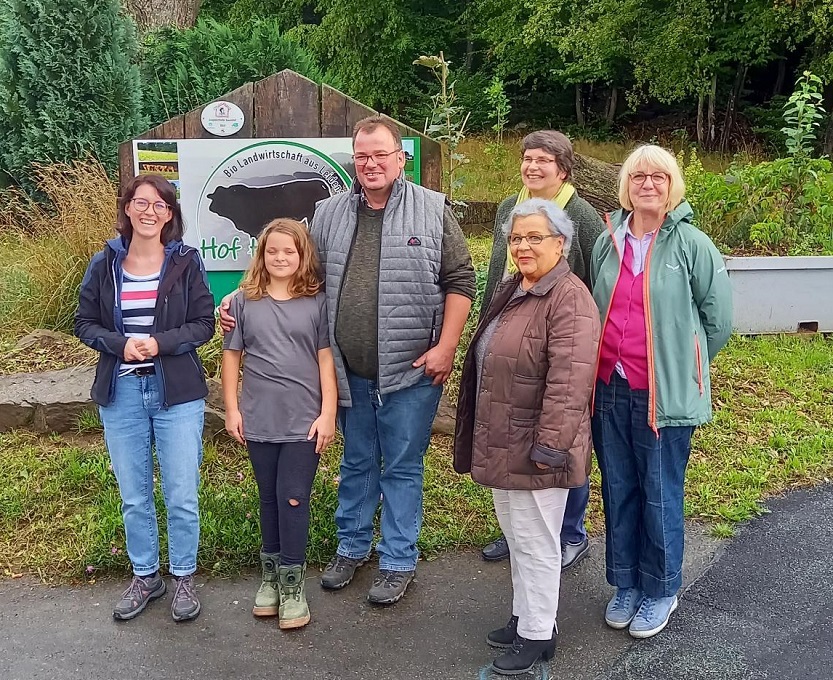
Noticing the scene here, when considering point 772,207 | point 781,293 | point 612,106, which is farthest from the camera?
point 612,106

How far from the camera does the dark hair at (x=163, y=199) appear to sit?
321 cm

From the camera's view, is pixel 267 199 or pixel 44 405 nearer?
pixel 267 199

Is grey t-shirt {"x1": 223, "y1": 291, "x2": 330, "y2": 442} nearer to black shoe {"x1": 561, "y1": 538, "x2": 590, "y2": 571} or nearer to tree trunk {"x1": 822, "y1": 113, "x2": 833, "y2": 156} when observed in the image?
black shoe {"x1": 561, "y1": 538, "x2": 590, "y2": 571}

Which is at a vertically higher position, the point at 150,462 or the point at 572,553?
the point at 150,462

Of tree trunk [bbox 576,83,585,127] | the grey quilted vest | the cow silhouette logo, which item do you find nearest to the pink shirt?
the grey quilted vest

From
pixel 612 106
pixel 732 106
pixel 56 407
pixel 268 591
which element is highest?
pixel 612 106

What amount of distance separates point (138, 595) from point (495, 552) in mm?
1589

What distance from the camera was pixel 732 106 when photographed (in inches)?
750

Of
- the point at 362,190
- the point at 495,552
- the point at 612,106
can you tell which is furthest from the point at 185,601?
the point at 612,106

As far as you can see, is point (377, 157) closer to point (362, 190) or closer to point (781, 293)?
point (362, 190)

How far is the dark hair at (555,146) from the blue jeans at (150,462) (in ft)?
5.58

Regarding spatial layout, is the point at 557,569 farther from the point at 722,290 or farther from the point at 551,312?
the point at 722,290

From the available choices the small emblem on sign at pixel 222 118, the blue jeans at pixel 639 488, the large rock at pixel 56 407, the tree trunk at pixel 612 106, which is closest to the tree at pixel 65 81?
the large rock at pixel 56 407

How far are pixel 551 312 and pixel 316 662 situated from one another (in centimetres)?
156
